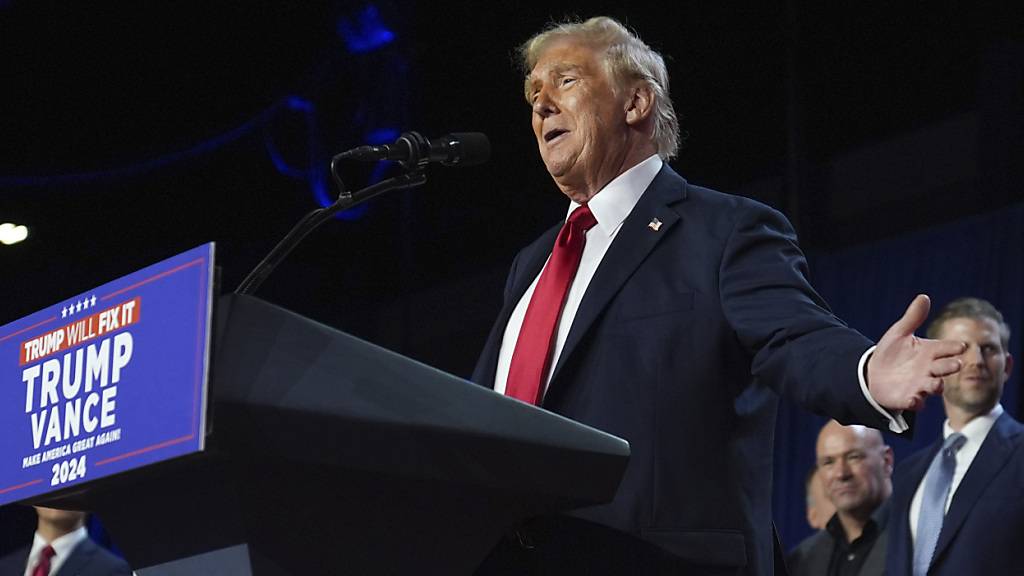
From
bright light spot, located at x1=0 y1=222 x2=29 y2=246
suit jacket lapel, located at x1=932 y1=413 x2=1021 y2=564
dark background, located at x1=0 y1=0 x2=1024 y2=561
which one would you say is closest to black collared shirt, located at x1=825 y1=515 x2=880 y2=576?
suit jacket lapel, located at x1=932 y1=413 x2=1021 y2=564

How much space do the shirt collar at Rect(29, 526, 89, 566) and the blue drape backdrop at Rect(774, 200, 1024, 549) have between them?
272cm

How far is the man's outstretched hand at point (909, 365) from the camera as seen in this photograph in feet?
3.40

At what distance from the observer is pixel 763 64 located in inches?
254

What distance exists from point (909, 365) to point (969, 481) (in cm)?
222

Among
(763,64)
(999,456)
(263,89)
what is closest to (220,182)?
(263,89)

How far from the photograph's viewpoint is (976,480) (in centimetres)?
310

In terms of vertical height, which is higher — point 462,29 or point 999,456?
point 462,29

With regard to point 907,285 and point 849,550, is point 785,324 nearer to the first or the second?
point 849,550

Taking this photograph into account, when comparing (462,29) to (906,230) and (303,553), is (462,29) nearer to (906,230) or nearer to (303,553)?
(906,230)

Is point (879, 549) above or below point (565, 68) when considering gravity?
below

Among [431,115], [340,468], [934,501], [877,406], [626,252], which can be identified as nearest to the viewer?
[340,468]

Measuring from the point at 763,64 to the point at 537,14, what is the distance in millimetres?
1177

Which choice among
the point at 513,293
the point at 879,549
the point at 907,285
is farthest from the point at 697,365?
the point at 907,285

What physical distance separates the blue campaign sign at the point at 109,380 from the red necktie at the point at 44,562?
3058mm
